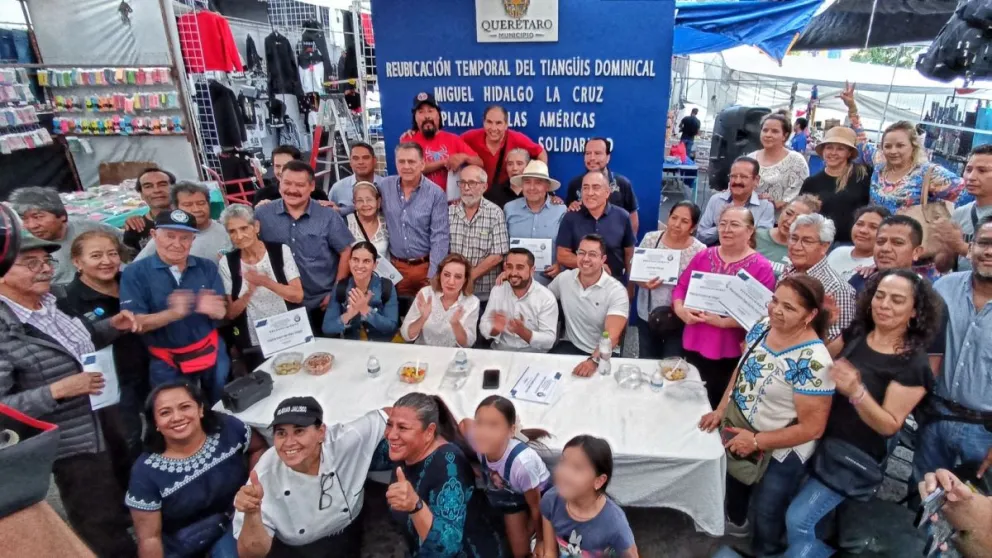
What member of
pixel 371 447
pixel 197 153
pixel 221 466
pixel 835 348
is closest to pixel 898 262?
pixel 835 348

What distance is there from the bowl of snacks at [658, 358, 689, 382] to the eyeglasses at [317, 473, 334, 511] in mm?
1990

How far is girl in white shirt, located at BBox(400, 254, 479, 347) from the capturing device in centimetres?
380

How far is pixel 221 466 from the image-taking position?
2.65m

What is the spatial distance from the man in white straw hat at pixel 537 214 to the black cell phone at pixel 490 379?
4.25 ft

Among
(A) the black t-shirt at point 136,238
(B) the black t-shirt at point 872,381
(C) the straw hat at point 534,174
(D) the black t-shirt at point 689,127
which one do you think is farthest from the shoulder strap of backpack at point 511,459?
(D) the black t-shirt at point 689,127

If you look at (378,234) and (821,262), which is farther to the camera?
(378,234)

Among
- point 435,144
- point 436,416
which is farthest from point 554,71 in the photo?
point 436,416

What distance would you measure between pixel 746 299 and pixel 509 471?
1.86 m

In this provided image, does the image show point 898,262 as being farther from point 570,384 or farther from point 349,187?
point 349,187

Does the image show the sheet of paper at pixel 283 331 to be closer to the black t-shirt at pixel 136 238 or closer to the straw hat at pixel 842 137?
the black t-shirt at pixel 136 238

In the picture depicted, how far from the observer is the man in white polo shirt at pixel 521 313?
380 centimetres

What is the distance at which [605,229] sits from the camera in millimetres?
4332

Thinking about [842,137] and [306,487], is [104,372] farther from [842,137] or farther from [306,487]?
[842,137]

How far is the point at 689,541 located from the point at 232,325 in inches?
139
